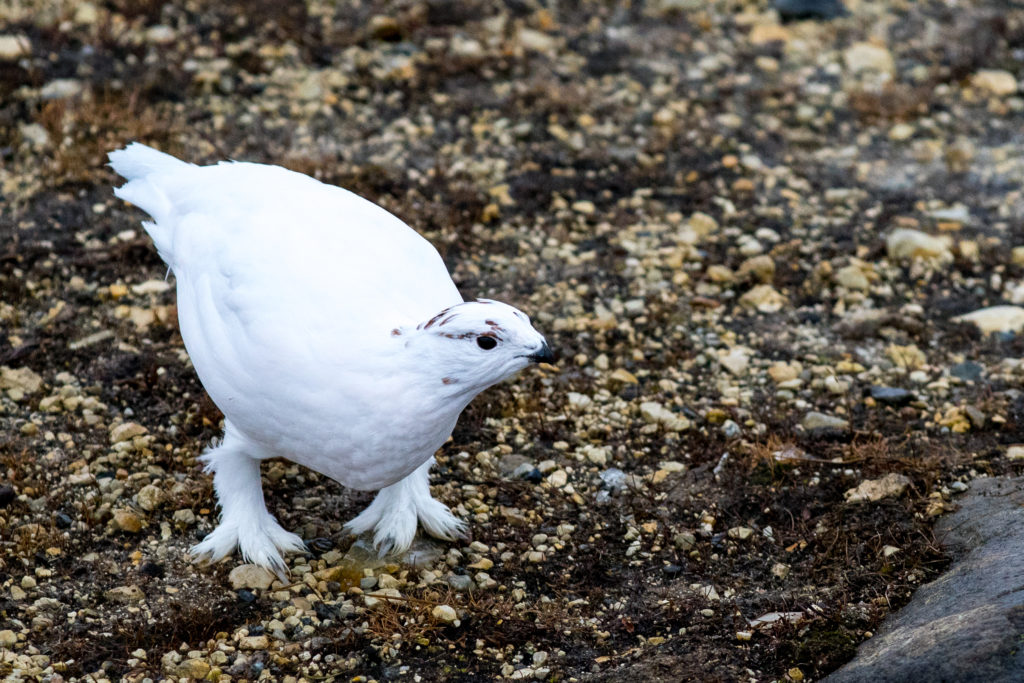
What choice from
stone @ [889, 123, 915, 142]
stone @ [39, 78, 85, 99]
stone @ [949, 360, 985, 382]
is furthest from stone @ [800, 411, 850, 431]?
stone @ [39, 78, 85, 99]

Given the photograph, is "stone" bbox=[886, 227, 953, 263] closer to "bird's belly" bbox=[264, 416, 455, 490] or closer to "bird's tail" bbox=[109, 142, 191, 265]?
"bird's belly" bbox=[264, 416, 455, 490]

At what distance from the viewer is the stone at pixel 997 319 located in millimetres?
6102

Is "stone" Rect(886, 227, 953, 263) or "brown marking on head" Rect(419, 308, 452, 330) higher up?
"brown marking on head" Rect(419, 308, 452, 330)

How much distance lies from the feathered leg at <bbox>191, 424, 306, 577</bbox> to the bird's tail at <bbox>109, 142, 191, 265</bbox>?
2.99ft

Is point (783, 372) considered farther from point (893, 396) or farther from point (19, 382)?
point (19, 382)

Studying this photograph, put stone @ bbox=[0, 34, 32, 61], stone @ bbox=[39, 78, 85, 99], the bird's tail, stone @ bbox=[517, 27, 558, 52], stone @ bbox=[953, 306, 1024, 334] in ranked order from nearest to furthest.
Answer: the bird's tail
stone @ bbox=[953, 306, 1024, 334]
stone @ bbox=[39, 78, 85, 99]
stone @ bbox=[0, 34, 32, 61]
stone @ bbox=[517, 27, 558, 52]

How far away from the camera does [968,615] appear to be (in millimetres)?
3418

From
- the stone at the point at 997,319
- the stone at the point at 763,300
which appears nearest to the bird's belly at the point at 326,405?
the stone at the point at 763,300

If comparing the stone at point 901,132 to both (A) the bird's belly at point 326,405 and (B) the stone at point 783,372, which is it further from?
(A) the bird's belly at point 326,405

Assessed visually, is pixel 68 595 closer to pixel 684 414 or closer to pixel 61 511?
pixel 61 511

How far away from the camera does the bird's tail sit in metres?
4.78

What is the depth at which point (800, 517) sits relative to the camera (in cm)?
476

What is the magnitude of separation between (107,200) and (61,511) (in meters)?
2.64

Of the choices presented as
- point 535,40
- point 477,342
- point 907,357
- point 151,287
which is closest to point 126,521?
point 151,287
